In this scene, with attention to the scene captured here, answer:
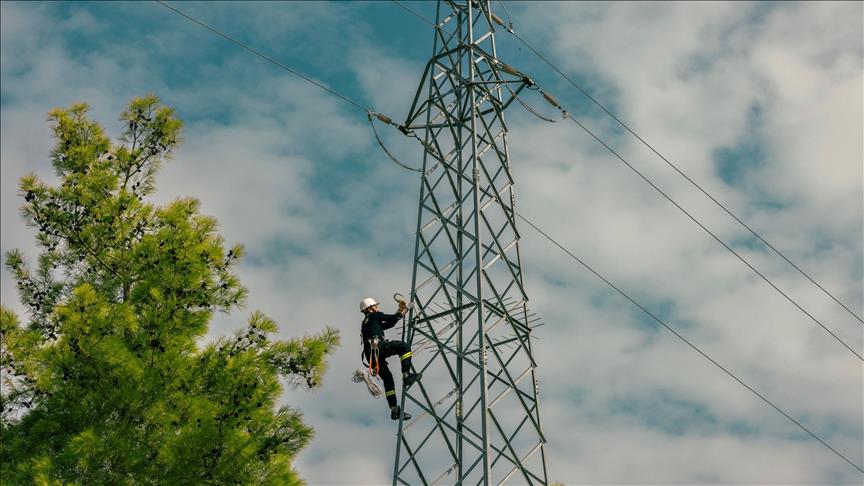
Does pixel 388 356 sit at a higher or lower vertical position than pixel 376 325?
lower

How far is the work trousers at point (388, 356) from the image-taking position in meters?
10.4

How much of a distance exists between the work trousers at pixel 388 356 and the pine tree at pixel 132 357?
2.15ft

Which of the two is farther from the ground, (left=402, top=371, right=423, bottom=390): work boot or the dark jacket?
the dark jacket

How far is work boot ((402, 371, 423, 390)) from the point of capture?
10.2 metres

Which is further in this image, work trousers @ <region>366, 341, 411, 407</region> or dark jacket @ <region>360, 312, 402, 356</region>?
dark jacket @ <region>360, 312, 402, 356</region>

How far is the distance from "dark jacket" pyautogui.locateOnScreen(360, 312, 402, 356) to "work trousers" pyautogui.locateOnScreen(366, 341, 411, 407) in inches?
5.4

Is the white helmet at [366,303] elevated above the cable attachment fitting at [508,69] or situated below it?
below

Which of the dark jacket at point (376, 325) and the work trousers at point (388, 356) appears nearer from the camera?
the work trousers at point (388, 356)

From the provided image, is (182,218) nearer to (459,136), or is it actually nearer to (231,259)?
(231,259)

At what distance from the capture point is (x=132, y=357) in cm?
998

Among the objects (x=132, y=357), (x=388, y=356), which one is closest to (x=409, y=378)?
(x=388, y=356)

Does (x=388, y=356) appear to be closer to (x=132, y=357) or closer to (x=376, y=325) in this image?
(x=376, y=325)

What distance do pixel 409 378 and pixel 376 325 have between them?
0.84 metres

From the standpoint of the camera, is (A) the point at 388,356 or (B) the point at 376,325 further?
(B) the point at 376,325
